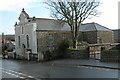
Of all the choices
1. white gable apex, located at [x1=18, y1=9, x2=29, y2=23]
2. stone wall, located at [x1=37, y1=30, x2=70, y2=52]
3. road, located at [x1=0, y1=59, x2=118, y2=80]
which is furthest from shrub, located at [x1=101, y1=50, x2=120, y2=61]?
white gable apex, located at [x1=18, y1=9, x2=29, y2=23]

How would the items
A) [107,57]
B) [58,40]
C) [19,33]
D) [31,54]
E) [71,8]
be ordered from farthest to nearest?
1. [19,33]
2. [58,40]
3. [31,54]
4. [71,8]
5. [107,57]

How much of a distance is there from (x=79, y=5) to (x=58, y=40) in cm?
867

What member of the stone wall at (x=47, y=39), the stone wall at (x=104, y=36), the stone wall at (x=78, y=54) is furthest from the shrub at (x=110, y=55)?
the stone wall at (x=104, y=36)

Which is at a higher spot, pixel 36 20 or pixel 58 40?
pixel 36 20

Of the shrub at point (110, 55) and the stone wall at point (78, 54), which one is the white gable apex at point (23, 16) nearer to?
the stone wall at point (78, 54)

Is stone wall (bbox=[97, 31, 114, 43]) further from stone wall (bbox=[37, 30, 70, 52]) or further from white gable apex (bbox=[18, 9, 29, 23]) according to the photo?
white gable apex (bbox=[18, 9, 29, 23])

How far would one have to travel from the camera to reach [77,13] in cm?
2964

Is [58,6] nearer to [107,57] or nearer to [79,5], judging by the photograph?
[79,5]

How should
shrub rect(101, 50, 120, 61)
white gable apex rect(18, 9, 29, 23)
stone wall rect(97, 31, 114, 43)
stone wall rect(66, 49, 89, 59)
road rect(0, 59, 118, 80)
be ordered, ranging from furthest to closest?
1. white gable apex rect(18, 9, 29, 23)
2. stone wall rect(97, 31, 114, 43)
3. stone wall rect(66, 49, 89, 59)
4. shrub rect(101, 50, 120, 61)
5. road rect(0, 59, 118, 80)

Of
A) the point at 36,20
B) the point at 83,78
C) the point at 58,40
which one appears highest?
the point at 36,20

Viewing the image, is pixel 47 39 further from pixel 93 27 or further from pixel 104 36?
pixel 104 36

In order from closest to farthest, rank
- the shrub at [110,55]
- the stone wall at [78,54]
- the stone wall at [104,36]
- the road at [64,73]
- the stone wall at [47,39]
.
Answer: the road at [64,73], the shrub at [110,55], the stone wall at [78,54], the stone wall at [47,39], the stone wall at [104,36]

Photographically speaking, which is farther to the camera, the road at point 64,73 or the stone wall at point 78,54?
the stone wall at point 78,54

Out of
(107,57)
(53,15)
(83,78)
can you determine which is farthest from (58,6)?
(83,78)
